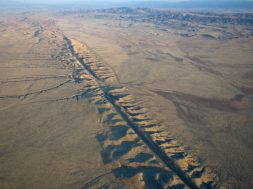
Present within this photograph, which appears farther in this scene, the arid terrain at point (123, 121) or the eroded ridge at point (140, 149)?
the arid terrain at point (123, 121)

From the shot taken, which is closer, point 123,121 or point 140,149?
point 140,149

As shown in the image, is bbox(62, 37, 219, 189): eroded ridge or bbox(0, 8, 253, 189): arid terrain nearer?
bbox(62, 37, 219, 189): eroded ridge

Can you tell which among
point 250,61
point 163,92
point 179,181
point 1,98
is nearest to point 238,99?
point 163,92

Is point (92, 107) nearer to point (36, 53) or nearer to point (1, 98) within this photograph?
point (1, 98)

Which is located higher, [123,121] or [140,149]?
[123,121]
